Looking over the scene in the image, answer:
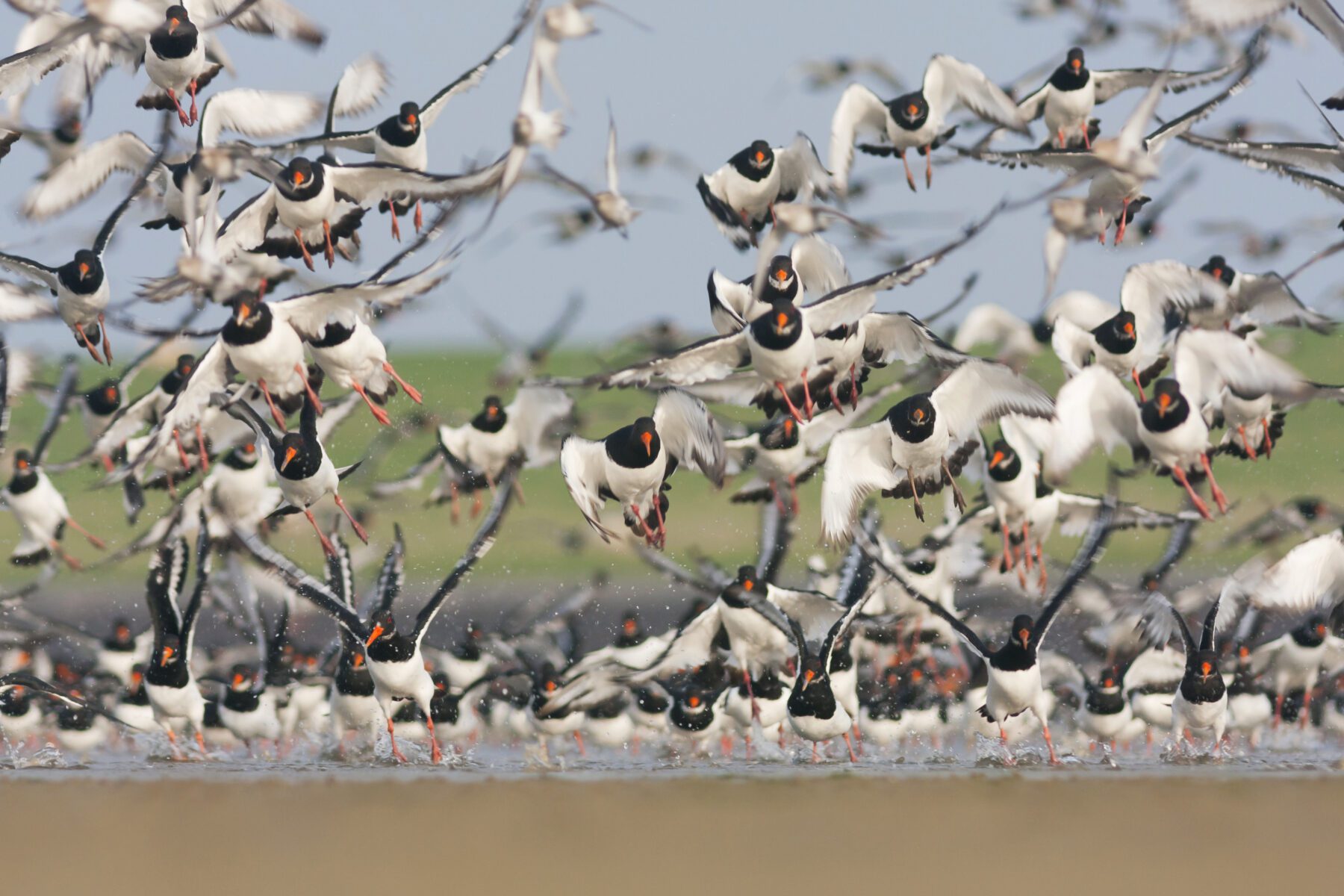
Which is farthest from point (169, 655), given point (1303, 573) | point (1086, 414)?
point (1303, 573)

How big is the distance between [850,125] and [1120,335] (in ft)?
8.75

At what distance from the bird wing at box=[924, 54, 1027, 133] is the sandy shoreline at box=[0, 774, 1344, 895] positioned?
493 cm

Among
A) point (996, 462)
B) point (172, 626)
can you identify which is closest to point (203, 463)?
point (172, 626)

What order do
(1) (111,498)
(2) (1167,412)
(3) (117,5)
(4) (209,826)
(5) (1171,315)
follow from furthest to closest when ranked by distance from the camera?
(1) (111,498)
(5) (1171,315)
(3) (117,5)
(2) (1167,412)
(4) (209,826)

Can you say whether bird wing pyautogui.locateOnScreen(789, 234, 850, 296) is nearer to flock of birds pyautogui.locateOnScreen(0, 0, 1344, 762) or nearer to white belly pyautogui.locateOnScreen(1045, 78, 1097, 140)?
flock of birds pyautogui.locateOnScreen(0, 0, 1344, 762)

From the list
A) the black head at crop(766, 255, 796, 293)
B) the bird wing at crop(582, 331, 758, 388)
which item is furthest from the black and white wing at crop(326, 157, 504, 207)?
the black head at crop(766, 255, 796, 293)

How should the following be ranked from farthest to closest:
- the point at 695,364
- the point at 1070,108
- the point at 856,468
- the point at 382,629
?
the point at 1070,108 < the point at 856,468 < the point at 382,629 < the point at 695,364

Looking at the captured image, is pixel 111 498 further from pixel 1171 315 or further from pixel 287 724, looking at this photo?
pixel 1171 315

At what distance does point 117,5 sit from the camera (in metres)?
10.3

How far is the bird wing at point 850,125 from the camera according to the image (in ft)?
38.5

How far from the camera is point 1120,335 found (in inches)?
420

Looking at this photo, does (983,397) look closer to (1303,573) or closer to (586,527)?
(1303,573)

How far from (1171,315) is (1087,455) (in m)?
1.64

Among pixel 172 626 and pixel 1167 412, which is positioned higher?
pixel 1167 412
